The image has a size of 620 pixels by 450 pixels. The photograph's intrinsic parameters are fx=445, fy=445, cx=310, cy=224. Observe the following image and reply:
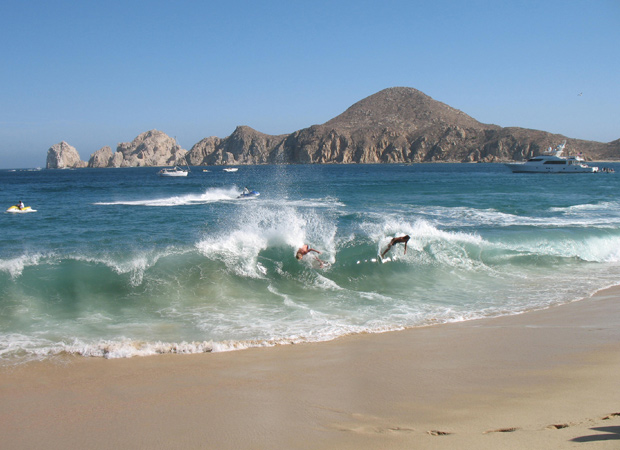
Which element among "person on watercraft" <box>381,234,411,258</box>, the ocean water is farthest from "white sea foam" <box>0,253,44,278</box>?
"person on watercraft" <box>381,234,411,258</box>

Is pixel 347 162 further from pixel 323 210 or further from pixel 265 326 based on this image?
pixel 265 326

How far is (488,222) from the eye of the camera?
847 inches

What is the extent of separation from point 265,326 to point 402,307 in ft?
10.2

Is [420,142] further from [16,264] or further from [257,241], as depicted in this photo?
[16,264]

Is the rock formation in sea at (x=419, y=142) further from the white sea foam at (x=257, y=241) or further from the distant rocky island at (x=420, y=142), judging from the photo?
the white sea foam at (x=257, y=241)

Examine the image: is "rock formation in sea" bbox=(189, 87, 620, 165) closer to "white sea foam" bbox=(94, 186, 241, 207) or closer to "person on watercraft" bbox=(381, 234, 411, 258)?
"white sea foam" bbox=(94, 186, 241, 207)

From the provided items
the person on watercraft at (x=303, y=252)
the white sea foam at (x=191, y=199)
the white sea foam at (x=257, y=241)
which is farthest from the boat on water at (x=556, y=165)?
the person on watercraft at (x=303, y=252)

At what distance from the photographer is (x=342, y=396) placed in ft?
17.1

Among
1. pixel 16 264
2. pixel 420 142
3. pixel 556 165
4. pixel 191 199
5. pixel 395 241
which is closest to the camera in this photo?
pixel 16 264

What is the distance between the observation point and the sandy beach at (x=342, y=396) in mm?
4246

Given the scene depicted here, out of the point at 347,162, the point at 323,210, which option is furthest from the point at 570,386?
the point at 347,162

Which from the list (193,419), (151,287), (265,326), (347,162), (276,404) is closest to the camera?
(193,419)

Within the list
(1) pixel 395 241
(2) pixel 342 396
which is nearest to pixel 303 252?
(1) pixel 395 241

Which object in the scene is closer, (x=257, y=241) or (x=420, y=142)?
(x=257, y=241)
